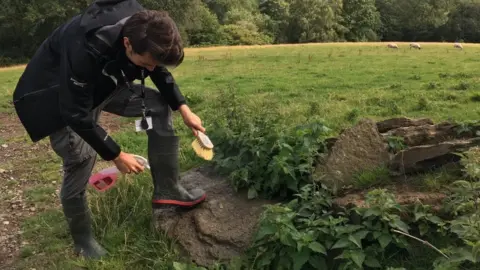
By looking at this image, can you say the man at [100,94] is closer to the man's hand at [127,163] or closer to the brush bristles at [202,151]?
the man's hand at [127,163]

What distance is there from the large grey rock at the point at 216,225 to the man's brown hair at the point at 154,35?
60.6 inches

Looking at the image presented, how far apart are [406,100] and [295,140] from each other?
5767 mm

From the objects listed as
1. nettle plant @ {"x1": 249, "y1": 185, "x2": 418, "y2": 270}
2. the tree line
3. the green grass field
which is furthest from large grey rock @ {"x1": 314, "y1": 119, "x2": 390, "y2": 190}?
the tree line

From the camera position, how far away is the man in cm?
338

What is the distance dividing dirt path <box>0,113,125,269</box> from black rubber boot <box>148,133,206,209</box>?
1484 mm

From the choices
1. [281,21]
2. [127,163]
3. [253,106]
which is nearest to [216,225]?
[127,163]

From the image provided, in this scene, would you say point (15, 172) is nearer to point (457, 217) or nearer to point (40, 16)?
point (457, 217)

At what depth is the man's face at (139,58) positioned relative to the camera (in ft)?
11.0

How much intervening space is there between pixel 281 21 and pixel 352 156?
191 ft

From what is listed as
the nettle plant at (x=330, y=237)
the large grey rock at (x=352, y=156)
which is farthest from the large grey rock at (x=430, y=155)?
the nettle plant at (x=330, y=237)

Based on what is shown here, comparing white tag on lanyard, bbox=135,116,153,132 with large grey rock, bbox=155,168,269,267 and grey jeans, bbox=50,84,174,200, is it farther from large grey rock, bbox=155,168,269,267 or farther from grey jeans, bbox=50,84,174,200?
large grey rock, bbox=155,168,269,267

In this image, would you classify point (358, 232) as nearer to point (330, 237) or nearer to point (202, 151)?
point (330, 237)

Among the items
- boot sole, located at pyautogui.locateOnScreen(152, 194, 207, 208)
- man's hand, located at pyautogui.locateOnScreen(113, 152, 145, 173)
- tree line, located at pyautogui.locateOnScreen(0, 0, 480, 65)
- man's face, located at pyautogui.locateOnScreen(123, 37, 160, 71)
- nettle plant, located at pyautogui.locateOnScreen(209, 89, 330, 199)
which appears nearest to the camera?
man's face, located at pyautogui.locateOnScreen(123, 37, 160, 71)

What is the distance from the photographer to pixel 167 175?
4363mm
